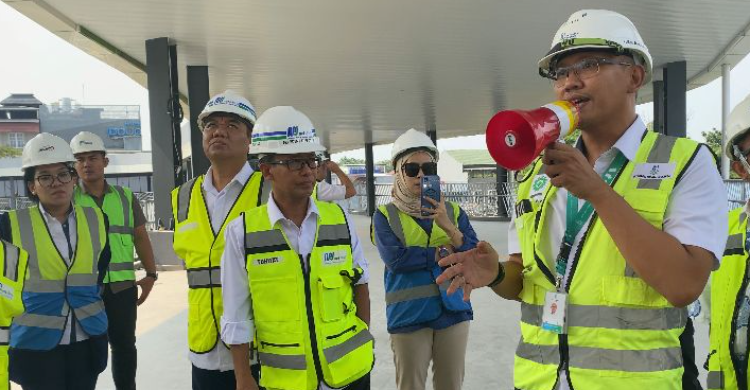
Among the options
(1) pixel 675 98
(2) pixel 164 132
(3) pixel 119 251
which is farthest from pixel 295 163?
(1) pixel 675 98

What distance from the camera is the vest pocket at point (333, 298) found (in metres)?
2.05

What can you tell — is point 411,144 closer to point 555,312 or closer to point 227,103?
point 227,103

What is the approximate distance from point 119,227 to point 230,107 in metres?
2.03

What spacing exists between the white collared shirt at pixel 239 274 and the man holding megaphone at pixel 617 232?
107 centimetres

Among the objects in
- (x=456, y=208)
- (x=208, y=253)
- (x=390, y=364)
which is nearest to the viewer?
(x=208, y=253)

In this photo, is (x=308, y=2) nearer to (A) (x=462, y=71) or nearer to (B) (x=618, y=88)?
(A) (x=462, y=71)

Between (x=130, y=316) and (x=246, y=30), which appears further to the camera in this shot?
(x=246, y=30)

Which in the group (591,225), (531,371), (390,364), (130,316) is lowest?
(390,364)

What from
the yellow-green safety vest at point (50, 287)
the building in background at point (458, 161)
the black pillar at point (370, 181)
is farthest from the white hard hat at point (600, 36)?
the building in background at point (458, 161)

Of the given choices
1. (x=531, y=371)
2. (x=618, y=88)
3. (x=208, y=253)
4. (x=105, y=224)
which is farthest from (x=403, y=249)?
(x=105, y=224)

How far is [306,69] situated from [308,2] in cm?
373

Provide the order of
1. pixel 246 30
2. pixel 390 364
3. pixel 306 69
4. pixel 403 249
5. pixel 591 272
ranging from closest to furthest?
pixel 591 272
pixel 403 249
pixel 390 364
pixel 246 30
pixel 306 69

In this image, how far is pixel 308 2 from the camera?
22.2 ft

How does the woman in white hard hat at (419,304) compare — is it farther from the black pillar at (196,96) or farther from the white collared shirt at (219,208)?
the black pillar at (196,96)
